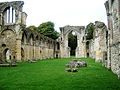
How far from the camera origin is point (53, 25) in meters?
78.3

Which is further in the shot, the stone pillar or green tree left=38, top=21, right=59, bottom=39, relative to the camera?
green tree left=38, top=21, right=59, bottom=39

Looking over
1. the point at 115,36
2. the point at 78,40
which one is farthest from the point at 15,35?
the point at 78,40

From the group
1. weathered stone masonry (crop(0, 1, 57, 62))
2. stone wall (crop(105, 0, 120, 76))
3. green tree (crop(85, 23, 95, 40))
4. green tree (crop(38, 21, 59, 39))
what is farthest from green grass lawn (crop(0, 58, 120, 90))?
green tree (crop(85, 23, 95, 40))

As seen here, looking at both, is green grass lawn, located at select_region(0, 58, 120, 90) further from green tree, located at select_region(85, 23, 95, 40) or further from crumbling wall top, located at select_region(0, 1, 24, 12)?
green tree, located at select_region(85, 23, 95, 40)

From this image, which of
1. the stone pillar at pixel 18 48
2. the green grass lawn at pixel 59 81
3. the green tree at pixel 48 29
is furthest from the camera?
the green tree at pixel 48 29

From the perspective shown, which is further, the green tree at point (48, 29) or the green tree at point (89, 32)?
the green tree at point (89, 32)

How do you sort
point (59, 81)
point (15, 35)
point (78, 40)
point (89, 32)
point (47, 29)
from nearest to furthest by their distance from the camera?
point (59, 81)
point (15, 35)
point (78, 40)
point (47, 29)
point (89, 32)

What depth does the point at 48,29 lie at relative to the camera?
73688mm

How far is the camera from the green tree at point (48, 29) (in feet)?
240

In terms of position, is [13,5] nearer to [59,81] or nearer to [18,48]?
[18,48]

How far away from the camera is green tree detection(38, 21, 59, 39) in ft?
240

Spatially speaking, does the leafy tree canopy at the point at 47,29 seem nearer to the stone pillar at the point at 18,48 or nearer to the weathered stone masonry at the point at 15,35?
the weathered stone masonry at the point at 15,35

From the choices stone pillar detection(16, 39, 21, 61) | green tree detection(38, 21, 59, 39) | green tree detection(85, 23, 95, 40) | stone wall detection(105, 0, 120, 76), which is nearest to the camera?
stone wall detection(105, 0, 120, 76)

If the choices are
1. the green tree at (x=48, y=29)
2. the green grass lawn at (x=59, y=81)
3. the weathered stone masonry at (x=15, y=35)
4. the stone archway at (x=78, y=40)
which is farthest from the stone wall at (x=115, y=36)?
the green tree at (x=48, y=29)
